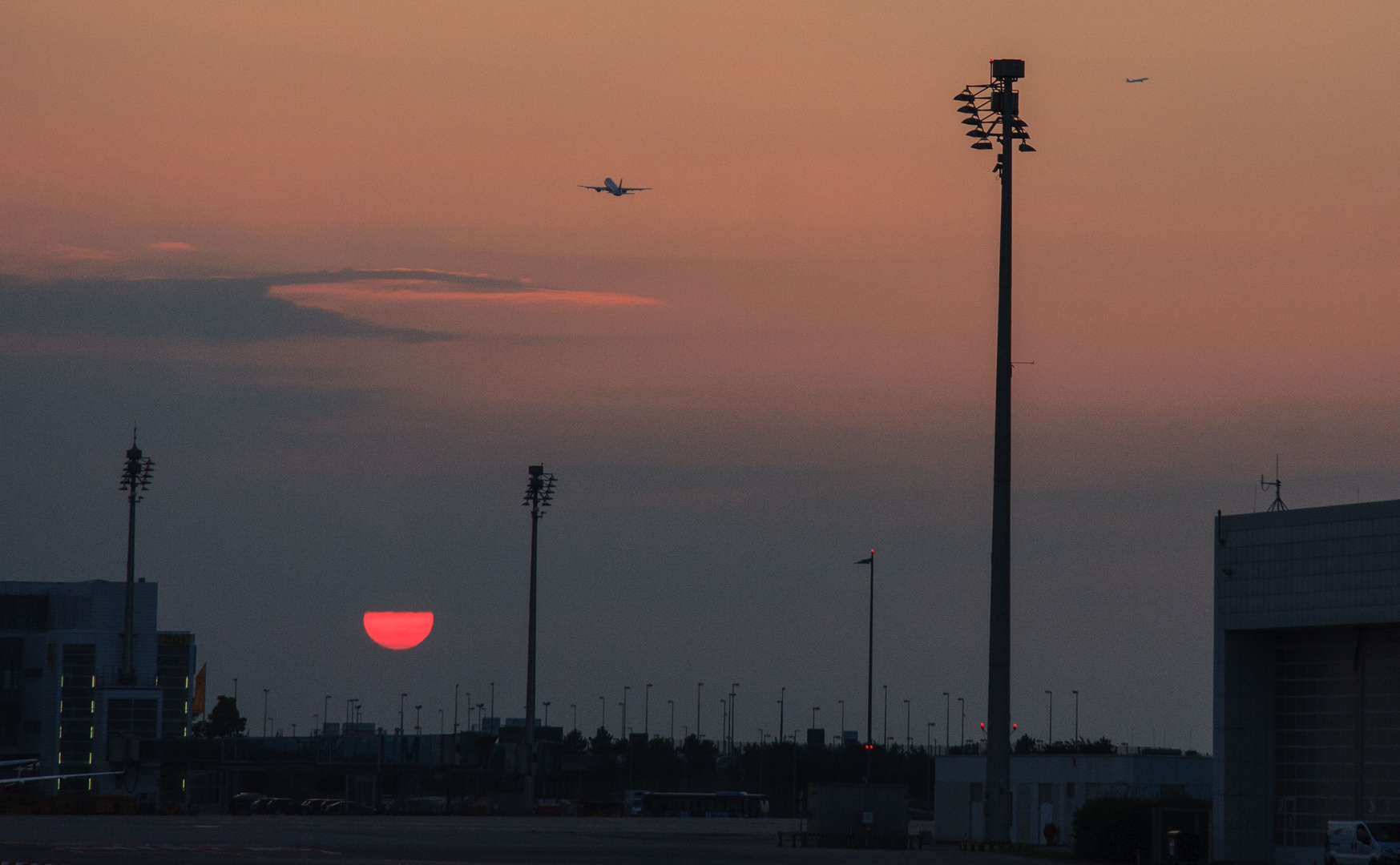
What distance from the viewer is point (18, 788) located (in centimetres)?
12125

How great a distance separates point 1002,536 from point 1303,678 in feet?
36.0

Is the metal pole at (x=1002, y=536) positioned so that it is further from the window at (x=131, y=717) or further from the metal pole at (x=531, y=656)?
the window at (x=131, y=717)

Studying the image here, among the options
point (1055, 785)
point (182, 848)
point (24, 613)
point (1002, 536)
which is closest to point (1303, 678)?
point (1002, 536)

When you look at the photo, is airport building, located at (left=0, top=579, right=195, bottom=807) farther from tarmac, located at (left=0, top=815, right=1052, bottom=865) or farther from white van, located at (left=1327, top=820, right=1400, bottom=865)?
white van, located at (left=1327, top=820, right=1400, bottom=865)

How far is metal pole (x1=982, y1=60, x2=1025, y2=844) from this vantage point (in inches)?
1642

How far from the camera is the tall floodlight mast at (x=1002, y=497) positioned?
41.8m

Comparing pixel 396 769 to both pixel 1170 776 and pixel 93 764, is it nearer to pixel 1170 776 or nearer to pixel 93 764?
pixel 93 764

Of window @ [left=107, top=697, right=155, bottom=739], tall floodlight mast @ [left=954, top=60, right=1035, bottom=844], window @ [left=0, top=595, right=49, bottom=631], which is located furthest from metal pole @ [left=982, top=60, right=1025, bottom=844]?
window @ [left=0, top=595, right=49, bottom=631]

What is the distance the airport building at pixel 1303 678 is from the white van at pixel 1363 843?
9.75ft

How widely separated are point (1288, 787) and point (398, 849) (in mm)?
24879

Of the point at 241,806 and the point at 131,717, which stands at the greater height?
the point at 131,717

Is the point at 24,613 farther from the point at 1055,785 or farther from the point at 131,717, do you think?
the point at 1055,785

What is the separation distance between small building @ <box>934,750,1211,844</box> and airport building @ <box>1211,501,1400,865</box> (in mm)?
15025

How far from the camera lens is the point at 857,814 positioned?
61062 millimetres
